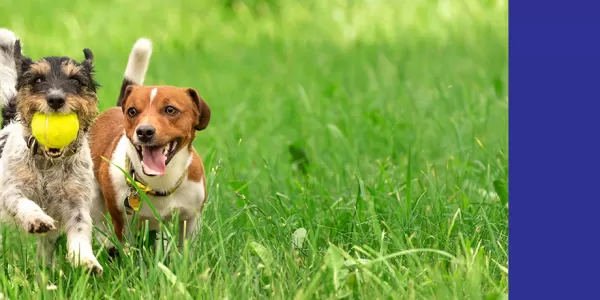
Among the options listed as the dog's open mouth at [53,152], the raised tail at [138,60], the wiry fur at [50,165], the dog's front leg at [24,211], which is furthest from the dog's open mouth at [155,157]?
the raised tail at [138,60]

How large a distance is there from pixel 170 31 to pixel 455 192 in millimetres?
5571

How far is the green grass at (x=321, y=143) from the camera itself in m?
3.73

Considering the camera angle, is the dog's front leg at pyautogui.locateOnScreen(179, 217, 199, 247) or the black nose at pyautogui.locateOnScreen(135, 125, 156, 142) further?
the dog's front leg at pyautogui.locateOnScreen(179, 217, 199, 247)

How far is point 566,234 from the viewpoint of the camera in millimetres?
2896

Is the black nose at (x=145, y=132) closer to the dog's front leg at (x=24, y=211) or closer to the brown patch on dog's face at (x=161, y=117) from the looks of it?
the brown patch on dog's face at (x=161, y=117)

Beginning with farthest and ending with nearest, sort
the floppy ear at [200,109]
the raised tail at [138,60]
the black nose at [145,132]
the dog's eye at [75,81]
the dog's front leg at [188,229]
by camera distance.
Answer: the raised tail at [138,60]
the dog's front leg at [188,229]
the floppy ear at [200,109]
the black nose at [145,132]
the dog's eye at [75,81]

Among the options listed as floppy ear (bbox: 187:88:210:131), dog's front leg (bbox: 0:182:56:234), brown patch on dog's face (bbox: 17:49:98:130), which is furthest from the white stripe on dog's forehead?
dog's front leg (bbox: 0:182:56:234)

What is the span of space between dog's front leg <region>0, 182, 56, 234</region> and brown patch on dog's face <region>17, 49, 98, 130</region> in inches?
10.8

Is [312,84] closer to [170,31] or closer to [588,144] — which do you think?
[170,31]

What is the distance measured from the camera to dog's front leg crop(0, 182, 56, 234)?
3676 millimetres

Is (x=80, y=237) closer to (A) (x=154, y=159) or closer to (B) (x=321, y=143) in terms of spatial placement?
(A) (x=154, y=159)

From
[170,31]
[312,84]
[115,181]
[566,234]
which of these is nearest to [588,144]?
[566,234]

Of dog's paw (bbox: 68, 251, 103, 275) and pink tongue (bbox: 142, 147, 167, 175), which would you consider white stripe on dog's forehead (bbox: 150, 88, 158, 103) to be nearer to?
pink tongue (bbox: 142, 147, 167, 175)

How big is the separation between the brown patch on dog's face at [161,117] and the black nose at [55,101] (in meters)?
0.34
